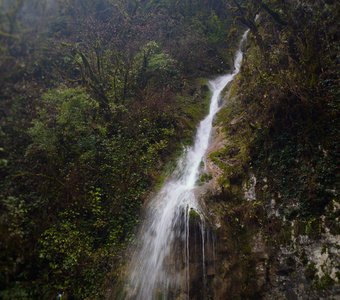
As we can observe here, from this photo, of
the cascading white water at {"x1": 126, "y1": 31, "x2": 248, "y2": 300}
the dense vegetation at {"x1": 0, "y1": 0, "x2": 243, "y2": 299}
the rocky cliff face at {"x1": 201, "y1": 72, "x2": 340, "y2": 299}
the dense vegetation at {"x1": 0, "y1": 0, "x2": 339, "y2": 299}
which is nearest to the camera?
the rocky cliff face at {"x1": 201, "y1": 72, "x2": 340, "y2": 299}

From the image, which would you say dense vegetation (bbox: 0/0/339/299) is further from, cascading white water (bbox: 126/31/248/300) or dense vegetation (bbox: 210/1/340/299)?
cascading white water (bbox: 126/31/248/300)

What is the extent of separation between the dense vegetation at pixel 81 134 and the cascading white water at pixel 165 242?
1.59 feet

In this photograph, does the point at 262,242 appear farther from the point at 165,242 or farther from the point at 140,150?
the point at 140,150

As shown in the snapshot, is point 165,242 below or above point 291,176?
below

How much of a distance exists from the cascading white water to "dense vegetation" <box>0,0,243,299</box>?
0.49m

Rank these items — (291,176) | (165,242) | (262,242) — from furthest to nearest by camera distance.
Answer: (165,242) < (291,176) < (262,242)

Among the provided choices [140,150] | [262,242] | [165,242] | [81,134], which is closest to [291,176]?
[262,242]

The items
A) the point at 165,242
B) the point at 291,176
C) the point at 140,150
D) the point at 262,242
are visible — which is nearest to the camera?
the point at 262,242

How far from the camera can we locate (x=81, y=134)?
992cm

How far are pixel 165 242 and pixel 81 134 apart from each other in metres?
4.70

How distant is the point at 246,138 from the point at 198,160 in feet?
6.22

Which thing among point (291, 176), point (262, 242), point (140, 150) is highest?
point (140, 150)

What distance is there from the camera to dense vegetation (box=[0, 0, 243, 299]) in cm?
701

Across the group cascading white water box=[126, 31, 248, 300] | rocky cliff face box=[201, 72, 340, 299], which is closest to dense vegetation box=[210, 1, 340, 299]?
rocky cliff face box=[201, 72, 340, 299]
